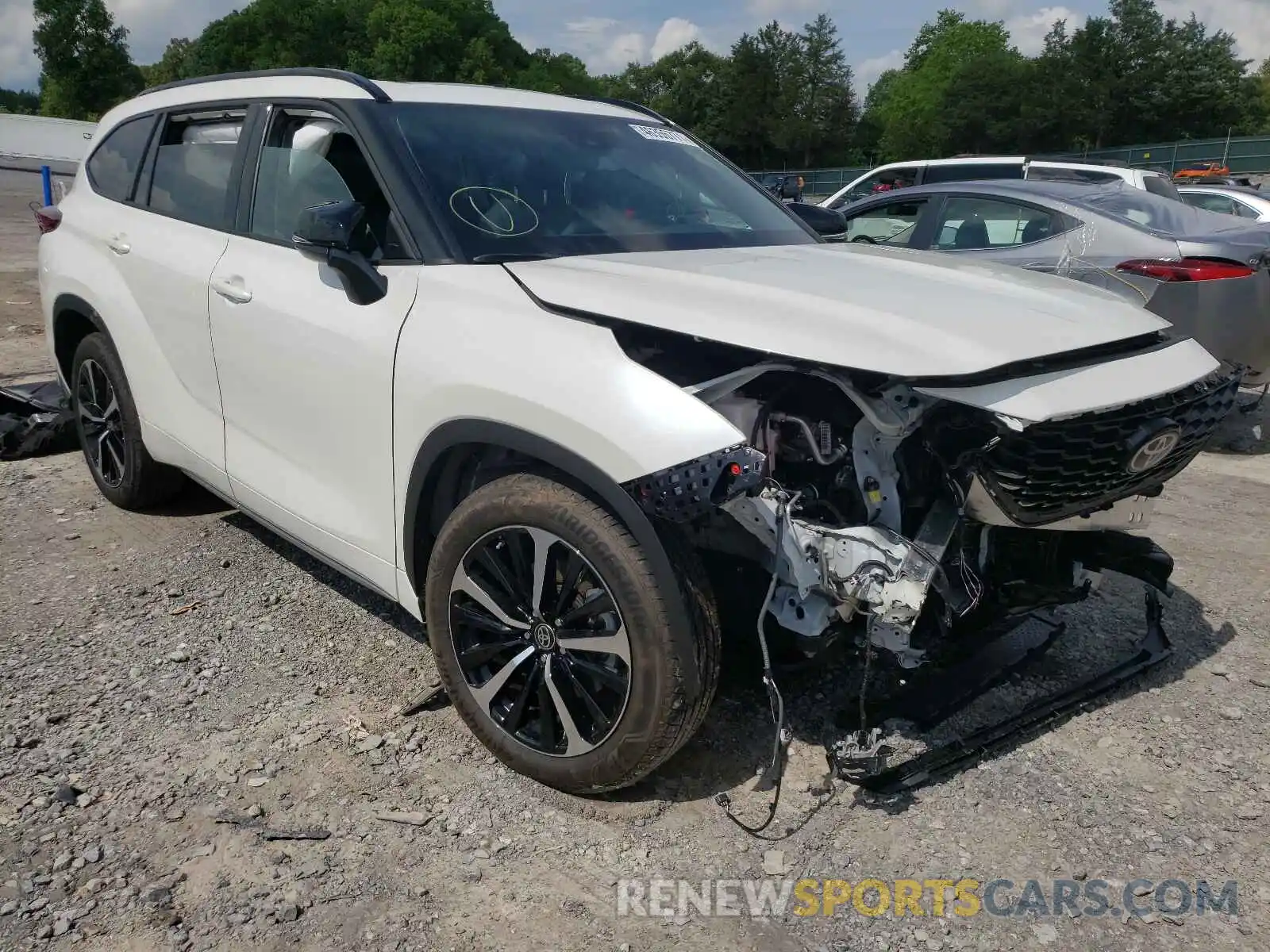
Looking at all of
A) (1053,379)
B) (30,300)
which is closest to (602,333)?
(1053,379)

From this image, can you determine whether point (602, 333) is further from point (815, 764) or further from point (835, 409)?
point (815, 764)

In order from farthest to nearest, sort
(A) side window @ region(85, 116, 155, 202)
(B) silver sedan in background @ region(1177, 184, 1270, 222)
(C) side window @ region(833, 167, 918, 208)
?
(C) side window @ region(833, 167, 918, 208), (B) silver sedan in background @ region(1177, 184, 1270, 222), (A) side window @ region(85, 116, 155, 202)

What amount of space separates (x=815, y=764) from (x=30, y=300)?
38.7ft

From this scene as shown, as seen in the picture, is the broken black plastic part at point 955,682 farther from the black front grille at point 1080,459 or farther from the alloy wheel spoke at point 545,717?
the alloy wheel spoke at point 545,717

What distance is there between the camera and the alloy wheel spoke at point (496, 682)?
9.16ft

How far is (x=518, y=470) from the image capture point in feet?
9.10

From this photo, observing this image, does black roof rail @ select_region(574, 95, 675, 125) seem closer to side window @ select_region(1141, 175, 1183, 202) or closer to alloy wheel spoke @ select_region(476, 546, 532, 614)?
alloy wheel spoke @ select_region(476, 546, 532, 614)

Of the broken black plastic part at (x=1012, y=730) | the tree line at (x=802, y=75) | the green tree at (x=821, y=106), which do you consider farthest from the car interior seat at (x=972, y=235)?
the green tree at (x=821, y=106)

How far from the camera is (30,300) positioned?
1164cm

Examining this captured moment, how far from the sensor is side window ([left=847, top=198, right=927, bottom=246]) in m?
7.32

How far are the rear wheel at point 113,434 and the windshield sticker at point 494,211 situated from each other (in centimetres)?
214

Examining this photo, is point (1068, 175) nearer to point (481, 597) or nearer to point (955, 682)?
point (955, 682)

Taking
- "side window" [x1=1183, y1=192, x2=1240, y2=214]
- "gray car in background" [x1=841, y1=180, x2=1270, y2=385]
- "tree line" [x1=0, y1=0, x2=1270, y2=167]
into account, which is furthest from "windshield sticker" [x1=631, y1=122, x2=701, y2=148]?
"tree line" [x1=0, y1=0, x2=1270, y2=167]

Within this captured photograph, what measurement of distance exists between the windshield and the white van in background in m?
4.25
